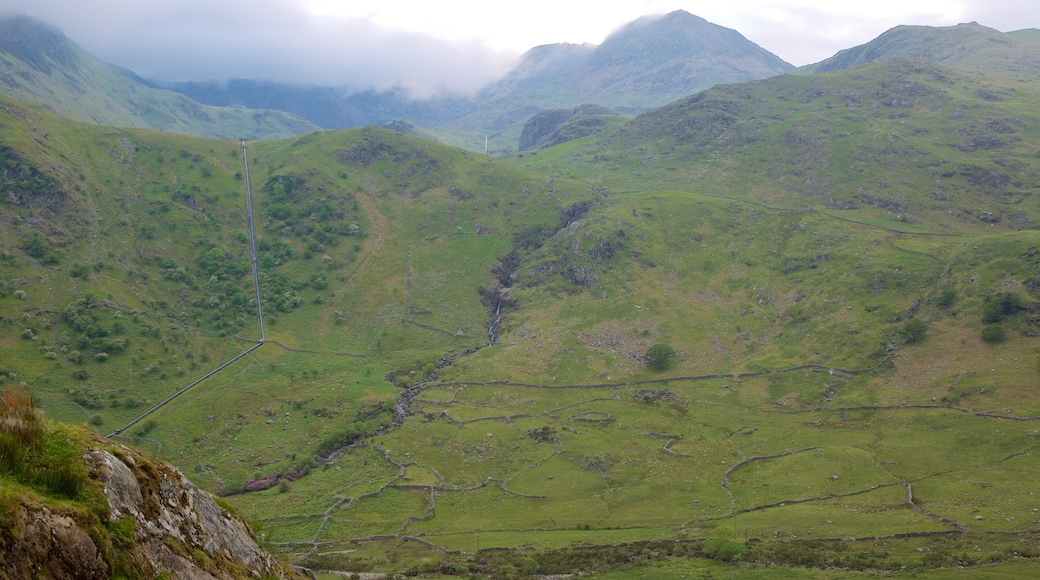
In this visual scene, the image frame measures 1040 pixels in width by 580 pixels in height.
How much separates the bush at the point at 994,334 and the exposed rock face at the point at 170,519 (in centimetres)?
12614

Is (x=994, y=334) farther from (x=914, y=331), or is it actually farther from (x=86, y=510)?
(x=86, y=510)

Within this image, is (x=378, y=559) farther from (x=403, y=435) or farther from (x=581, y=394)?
(x=581, y=394)

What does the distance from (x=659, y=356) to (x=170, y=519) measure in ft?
388

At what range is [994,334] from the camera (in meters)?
108

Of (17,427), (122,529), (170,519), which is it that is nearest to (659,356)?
(170,519)

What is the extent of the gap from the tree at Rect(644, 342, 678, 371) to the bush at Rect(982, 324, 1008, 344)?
184 ft

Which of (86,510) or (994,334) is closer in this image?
(86,510)

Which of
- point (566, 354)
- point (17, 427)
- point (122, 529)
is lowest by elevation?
point (566, 354)

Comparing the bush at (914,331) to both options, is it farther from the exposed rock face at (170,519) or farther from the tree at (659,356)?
the exposed rock face at (170,519)

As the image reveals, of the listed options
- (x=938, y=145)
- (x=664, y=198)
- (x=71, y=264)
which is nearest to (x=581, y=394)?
(x=664, y=198)

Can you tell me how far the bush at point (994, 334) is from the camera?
107562mm

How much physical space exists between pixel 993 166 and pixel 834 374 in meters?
110

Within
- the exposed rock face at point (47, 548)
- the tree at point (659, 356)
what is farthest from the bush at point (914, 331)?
the exposed rock face at point (47, 548)

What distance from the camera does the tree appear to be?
427 ft
